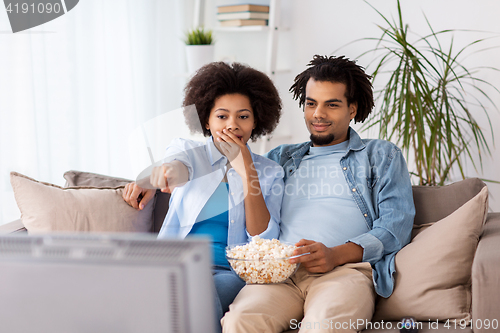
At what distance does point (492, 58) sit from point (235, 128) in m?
1.58

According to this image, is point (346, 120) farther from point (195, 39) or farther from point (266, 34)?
point (266, 34)

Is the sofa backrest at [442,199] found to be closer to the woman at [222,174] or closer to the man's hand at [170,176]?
the woman at [222,174]

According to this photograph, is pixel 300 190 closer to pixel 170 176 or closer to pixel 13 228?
pixel 170 176

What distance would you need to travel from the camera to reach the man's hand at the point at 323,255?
1.40m

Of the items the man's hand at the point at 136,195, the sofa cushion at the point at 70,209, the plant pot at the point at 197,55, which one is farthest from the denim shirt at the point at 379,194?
the plant pot at the point at 197,55

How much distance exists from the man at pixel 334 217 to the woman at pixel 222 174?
0.35 ft

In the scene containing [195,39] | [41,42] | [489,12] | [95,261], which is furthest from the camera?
[195,39]

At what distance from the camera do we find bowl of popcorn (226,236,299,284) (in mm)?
1335

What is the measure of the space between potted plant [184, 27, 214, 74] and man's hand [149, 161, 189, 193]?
1510 millimetres

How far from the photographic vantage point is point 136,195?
67.0 inches

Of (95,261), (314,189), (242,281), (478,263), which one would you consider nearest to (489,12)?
(314,189)

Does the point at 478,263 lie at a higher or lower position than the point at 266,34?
lower

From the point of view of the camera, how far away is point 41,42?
217cm

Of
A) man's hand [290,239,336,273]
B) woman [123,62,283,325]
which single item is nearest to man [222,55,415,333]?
man's hand [290,239,336,273]
